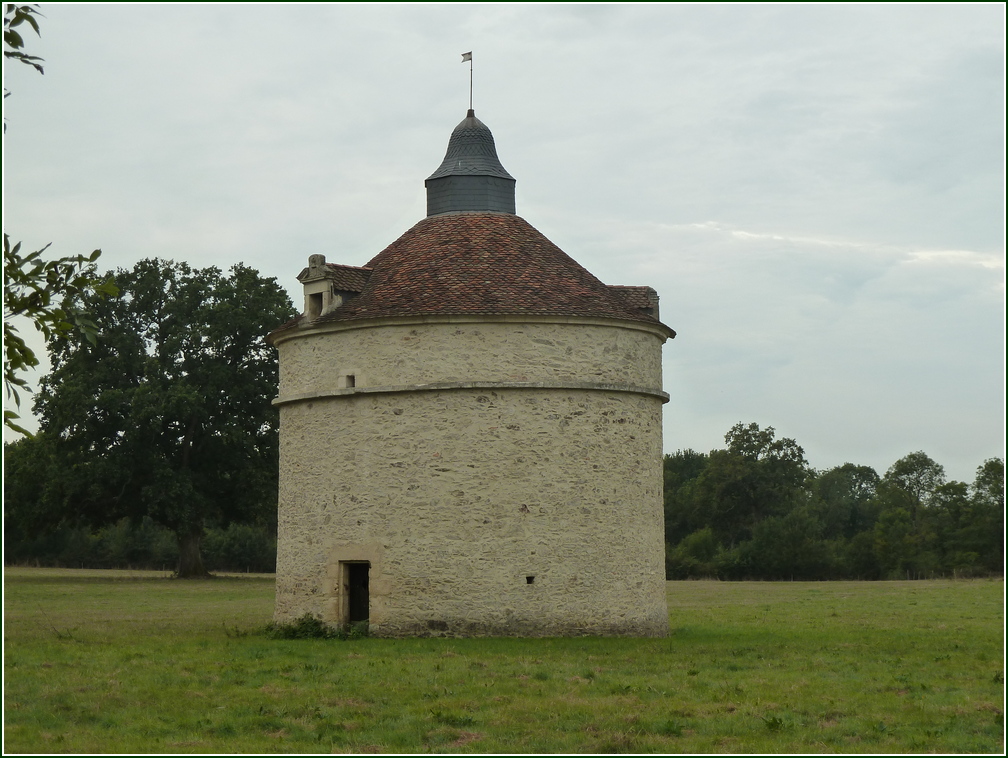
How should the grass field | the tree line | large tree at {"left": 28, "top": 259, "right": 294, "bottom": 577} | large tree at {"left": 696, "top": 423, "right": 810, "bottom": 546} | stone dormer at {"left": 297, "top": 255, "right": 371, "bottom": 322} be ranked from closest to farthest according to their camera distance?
the grass field
stone dormer at {"left": 297, "top": 255, "right": 371, "bottom": 322}
large tree at {"left": 28, "top": 259, "right": 294, "bottom": 577}
the tree line
large tree at {"left": 696, "top": 423, "right": 810, "bottom": 546}

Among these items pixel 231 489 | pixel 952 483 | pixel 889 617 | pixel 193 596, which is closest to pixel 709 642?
pixel 889 617

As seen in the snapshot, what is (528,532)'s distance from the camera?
67.3 ft

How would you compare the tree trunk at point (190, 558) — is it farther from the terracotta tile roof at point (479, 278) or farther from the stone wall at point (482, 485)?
the stone wall at point (482, 485)

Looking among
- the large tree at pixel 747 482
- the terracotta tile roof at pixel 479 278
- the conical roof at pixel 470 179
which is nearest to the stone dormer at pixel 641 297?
the terracotta tile roof at pixel 479 278

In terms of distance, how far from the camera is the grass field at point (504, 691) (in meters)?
11.8

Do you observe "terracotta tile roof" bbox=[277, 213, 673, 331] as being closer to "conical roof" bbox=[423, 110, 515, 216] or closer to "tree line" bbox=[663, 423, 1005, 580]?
"conical roof" bbox=[423, 110, 515, 216]

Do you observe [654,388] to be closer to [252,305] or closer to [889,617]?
[889,617]

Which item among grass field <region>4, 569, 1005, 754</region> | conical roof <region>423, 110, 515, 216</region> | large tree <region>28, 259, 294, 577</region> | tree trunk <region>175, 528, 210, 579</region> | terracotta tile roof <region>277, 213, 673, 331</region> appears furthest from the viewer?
tree trunk <region>175, 528, 210, 579</region>

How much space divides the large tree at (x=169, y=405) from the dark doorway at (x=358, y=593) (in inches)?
843

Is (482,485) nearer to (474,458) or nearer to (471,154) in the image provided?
(474,458)

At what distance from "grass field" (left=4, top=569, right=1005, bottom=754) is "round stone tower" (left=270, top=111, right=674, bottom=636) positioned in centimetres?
94

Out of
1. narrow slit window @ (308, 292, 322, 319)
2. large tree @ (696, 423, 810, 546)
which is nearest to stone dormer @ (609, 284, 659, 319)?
narrow slit window @ (308, 292, 322, 319)

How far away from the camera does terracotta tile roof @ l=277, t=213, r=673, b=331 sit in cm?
2117

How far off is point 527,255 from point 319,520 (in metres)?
6.21
